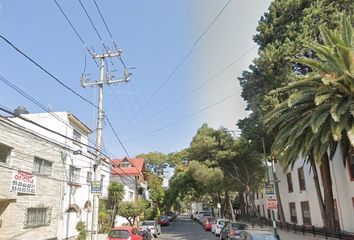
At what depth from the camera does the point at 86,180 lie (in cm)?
2936

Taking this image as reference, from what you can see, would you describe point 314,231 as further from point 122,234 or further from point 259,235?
point 122,234

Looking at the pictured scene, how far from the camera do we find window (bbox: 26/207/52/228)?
20531 millimetres

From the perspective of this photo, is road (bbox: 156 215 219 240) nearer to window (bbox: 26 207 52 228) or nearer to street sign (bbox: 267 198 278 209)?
street sign (bbox: 267 198 278 209)

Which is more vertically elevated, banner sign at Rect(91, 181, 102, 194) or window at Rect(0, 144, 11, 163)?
window at Rect(0, 144, 11, 163)

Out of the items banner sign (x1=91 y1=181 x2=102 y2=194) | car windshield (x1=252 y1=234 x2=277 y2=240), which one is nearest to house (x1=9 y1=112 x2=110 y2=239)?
banner sign (x1=91 y1=181 x2=102 y2=194)

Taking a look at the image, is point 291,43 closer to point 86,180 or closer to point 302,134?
point 302,134

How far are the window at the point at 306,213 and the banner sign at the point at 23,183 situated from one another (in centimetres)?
2161

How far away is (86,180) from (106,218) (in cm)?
514

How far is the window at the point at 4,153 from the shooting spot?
18547 mm

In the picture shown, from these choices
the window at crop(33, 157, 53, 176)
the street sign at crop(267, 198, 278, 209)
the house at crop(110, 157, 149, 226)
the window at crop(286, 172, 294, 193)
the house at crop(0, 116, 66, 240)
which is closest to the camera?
the house at crop(0, 116, 66, 240)

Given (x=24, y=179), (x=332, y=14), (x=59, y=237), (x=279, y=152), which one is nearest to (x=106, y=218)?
(x=59, y=237)

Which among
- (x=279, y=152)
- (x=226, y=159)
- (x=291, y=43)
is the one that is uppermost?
(x=291, y=43)

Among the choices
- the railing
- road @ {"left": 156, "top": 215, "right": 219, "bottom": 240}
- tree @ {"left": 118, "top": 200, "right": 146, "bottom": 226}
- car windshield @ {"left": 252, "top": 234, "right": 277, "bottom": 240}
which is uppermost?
tree @ {"left": 118, "top": 200, "right": 146, "bottom": 226}

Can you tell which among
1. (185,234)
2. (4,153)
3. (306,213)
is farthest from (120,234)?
(185,234)
